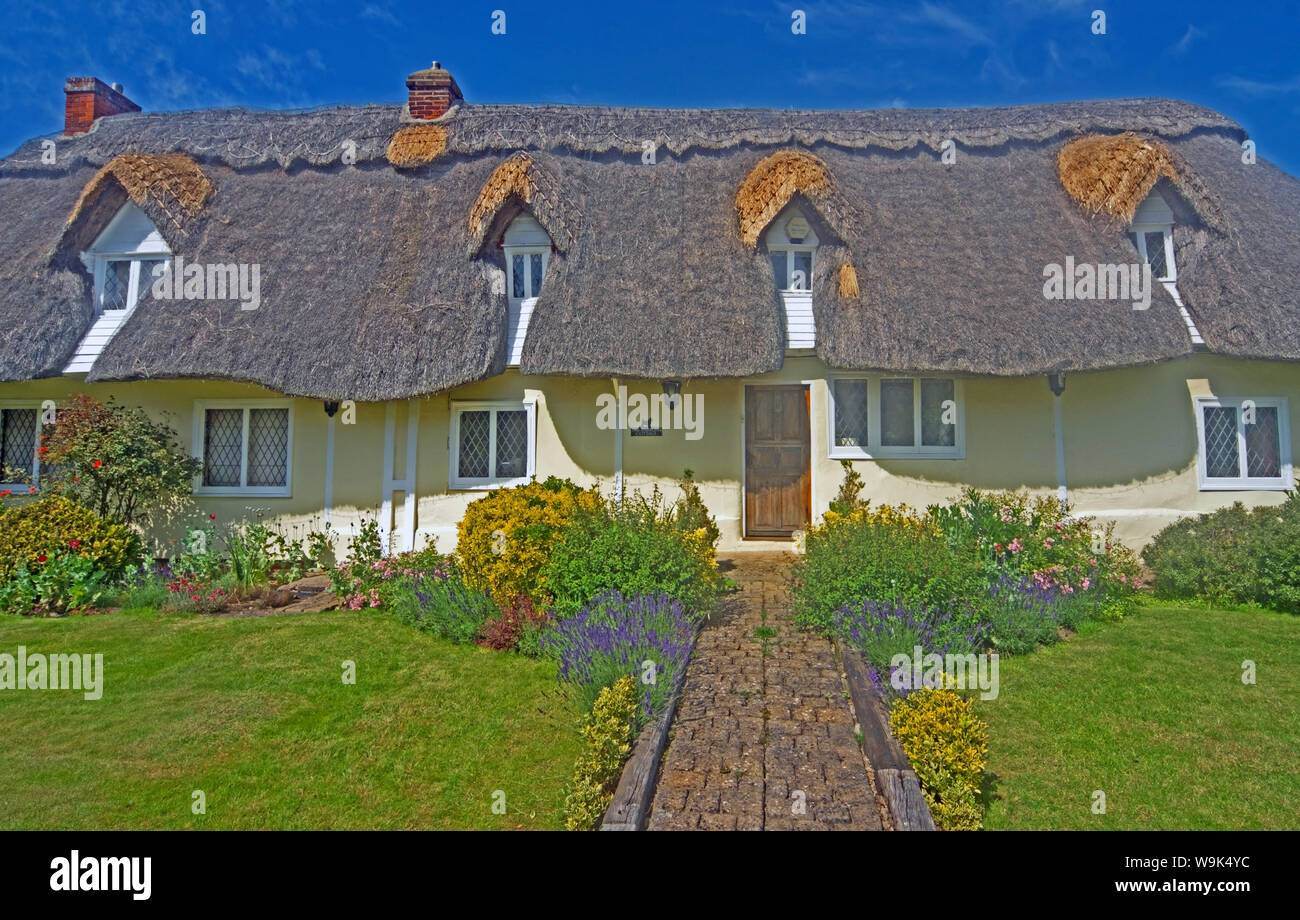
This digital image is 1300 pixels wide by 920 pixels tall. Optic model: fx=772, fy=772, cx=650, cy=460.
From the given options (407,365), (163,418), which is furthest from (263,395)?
(407,365)

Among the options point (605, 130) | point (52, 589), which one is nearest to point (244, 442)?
point (52, 589)

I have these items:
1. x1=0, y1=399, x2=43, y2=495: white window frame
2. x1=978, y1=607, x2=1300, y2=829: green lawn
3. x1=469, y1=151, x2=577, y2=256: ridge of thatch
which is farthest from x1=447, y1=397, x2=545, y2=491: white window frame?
x1=978, y1=607, x2=1300, y2=829: green lawn

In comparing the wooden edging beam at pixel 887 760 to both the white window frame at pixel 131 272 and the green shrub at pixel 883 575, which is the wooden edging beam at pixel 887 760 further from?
the white window frame at pixel 131 272

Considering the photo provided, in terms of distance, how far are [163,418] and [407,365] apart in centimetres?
449

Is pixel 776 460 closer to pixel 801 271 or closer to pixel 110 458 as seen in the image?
pixel 801 271

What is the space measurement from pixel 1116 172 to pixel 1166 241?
1.27m

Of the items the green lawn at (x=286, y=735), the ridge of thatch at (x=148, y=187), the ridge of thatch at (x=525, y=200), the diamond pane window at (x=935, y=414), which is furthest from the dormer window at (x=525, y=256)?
the diamond pane window at (x=935, y=414)

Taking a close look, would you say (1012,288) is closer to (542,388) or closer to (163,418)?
(542,388)

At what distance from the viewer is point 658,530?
8.20 metres

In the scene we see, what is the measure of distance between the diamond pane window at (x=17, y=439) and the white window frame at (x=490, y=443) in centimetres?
688

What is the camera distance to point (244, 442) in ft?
39.8

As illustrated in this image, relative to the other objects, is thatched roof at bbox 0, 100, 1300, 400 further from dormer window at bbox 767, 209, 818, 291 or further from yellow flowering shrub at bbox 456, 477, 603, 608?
yellow flowering shrub at bbox 456, 477, 603, 608

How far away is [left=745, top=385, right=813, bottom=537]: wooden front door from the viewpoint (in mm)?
11836

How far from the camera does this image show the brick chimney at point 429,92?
46.2 ft
